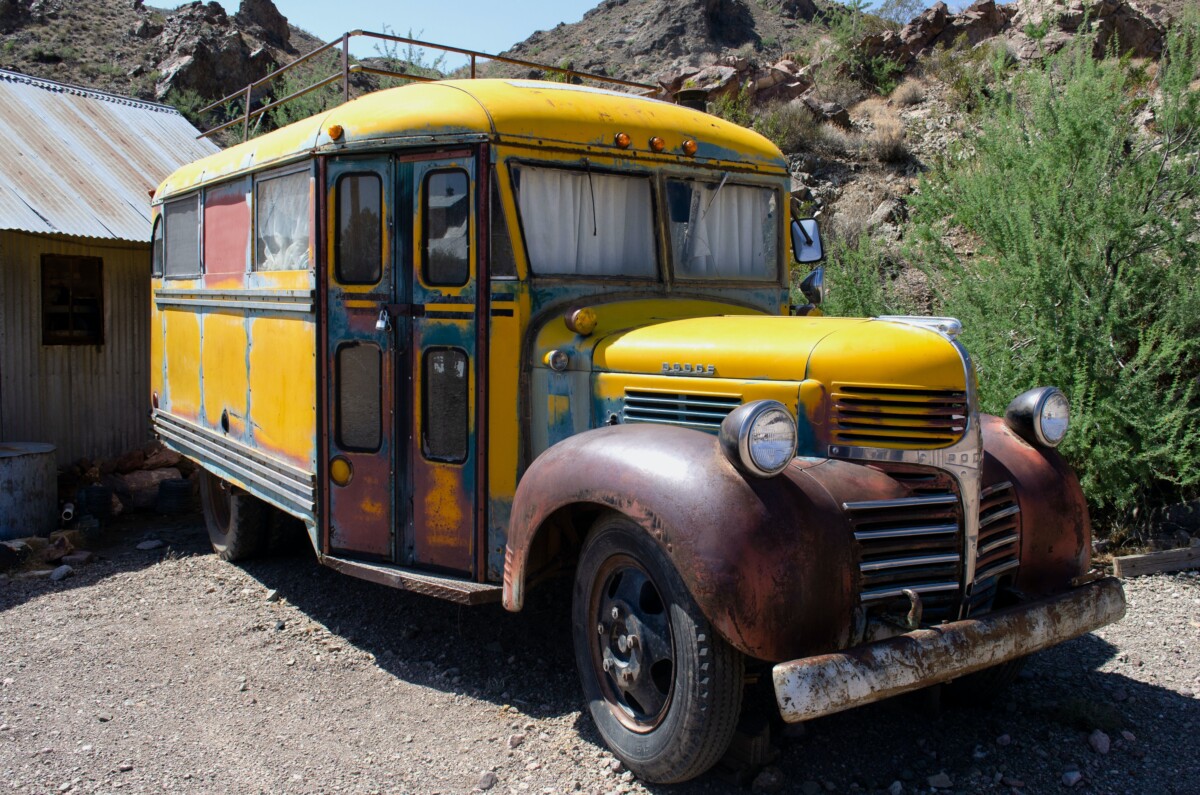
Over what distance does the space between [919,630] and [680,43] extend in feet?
95.0

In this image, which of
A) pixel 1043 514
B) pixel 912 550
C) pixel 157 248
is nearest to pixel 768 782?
pixel 912 550

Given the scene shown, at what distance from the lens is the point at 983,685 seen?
13.8ft

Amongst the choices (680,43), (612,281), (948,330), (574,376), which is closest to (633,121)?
(612,281)

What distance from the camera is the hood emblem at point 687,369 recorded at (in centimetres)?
381

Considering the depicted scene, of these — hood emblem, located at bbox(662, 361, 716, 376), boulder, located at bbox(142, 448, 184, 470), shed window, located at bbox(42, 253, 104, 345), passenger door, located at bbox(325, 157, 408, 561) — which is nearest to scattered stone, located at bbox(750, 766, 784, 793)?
hood emblem, located at bbox(662, 361, 716, 376)

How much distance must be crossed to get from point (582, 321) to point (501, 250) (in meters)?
0.50

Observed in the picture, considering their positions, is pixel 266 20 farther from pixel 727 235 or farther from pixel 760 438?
pixel 760 438

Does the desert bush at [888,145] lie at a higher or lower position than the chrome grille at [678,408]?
higher

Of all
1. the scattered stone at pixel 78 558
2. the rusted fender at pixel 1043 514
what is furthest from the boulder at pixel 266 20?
the rusted fender at pixel 1043 514

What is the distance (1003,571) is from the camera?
383 centimetres

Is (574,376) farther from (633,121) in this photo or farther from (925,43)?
(925,43)

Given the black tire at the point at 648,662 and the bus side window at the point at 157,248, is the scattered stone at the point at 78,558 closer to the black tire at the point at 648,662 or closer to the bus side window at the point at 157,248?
the bus side window at the point at 157,248

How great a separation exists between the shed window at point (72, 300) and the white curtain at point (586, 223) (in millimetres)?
7231

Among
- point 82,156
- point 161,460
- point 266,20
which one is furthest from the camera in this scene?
point 266,20
